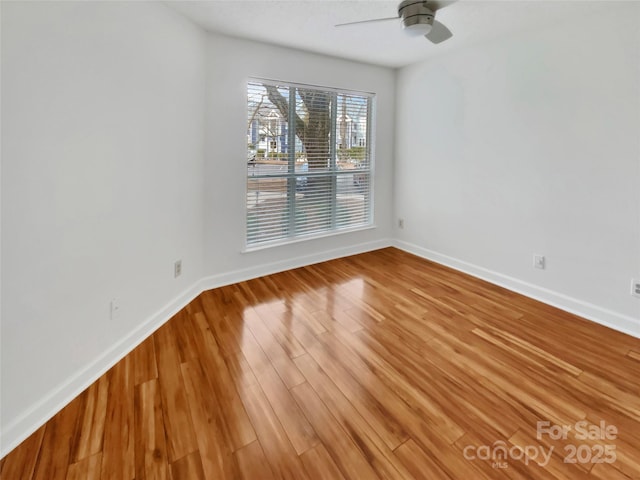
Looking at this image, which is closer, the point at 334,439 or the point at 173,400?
the point at 334,439

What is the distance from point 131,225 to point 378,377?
6.05 feet

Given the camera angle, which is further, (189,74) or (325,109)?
(325,109)

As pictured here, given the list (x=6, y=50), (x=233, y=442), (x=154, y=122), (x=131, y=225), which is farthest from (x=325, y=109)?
(x=233, y=442)

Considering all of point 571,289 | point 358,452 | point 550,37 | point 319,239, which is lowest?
point 358,452

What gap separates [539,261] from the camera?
2857 mm

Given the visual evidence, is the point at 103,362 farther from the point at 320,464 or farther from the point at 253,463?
the point at 320,464

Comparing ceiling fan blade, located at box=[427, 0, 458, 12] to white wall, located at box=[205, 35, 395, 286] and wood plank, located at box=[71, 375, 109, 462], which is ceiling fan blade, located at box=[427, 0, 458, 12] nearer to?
white wall, located at box=[205, 35, 395, 286]

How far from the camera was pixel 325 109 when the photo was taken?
362 cm

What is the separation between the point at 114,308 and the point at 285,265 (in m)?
1.85

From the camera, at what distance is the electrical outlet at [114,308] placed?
1.94 meters

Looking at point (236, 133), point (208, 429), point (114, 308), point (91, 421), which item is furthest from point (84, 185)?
point (236, 133)

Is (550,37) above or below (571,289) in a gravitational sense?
above

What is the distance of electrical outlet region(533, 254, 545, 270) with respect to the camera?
2835 millimetres

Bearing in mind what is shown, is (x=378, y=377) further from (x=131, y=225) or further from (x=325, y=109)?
(x=325, y=109)
